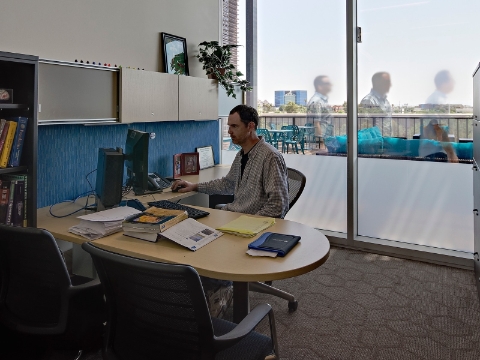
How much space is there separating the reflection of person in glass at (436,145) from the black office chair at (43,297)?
3.20 metres

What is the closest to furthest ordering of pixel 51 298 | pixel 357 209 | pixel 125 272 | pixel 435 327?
pixel 125 272
pixel 51 298
pixel 435 327
pixel 357 209

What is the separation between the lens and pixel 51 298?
1847 mm

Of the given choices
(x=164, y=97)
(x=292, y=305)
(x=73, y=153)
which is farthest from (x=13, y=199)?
(x=292, y=305)

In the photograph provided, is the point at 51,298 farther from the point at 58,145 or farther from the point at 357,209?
the point at 357,209

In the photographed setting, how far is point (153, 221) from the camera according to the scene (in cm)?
212

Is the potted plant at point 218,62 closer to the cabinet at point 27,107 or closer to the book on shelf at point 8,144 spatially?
the cabinet at point 27,107

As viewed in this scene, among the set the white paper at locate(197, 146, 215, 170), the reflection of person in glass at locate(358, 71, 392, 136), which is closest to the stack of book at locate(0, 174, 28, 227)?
the white paper at locate(197, 146, 215, 170)

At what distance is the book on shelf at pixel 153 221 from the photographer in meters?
2.08

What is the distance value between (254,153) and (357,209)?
71.4 inches

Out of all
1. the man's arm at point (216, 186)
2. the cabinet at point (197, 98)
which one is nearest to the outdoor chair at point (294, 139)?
the cabinet at point (197, 98)

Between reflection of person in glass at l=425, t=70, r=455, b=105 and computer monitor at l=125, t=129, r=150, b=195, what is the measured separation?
2.59m

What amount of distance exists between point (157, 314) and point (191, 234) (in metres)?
0.67

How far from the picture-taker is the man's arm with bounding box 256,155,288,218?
273 centimetres

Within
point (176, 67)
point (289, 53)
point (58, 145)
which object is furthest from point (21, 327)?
point (289, 53)
